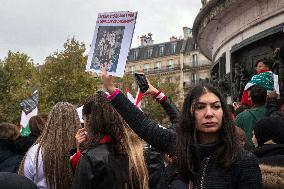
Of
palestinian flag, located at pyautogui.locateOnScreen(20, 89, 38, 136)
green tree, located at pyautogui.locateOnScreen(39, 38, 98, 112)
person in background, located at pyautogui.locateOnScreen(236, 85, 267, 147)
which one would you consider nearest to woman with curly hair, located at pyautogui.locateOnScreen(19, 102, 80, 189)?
person in background, located at pyautogui.locateOnScreen(236, 85, 267, 147)

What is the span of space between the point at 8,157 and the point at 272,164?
289 cm

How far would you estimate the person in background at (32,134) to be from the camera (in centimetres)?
564

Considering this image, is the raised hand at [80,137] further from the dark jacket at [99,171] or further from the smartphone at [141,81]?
the smartphone at [141,81]

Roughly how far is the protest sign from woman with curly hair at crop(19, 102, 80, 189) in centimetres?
62

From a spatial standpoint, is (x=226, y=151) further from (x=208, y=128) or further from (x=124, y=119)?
(x=124, y=119)

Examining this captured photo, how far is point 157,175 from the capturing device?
5090 mm

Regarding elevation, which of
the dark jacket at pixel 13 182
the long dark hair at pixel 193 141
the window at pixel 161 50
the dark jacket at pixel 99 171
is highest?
the window at pixel 161 50

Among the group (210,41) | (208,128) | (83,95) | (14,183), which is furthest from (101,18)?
(83,95)

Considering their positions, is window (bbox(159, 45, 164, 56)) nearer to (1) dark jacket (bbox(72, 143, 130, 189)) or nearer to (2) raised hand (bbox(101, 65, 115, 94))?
(2) raised hand (bbox(101, 65, 115, 94))

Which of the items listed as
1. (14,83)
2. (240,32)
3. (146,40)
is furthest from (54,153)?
(146,40)

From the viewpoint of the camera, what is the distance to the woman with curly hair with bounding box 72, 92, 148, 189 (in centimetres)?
378

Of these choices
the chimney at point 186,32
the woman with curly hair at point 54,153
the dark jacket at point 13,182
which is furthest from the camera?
the chimney at point 186,32

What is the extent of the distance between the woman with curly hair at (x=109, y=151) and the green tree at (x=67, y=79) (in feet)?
116

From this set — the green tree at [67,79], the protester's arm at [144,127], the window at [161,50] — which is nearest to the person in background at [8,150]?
the protester's arm at [144,127]
